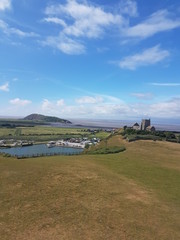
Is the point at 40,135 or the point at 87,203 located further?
the point at 40,135

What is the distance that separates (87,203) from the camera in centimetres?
1842

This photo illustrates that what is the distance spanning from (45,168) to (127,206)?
14.8 meters

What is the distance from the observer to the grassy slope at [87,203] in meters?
14.2

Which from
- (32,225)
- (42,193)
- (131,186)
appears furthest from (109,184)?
(32,225)

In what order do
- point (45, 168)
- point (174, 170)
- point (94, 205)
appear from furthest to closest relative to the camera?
point (174, 170), point (45, 168), point (94, 205)

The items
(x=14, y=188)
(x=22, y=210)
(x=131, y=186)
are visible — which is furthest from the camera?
(x=131, y=186)

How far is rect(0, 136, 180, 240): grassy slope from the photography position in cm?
1420

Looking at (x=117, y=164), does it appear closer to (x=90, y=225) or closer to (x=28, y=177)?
(x=28, y=177)

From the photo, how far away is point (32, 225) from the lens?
14.7m

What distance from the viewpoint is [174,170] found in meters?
31.8

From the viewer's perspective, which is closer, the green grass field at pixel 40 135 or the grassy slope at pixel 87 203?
the grassy slope at pixel 87 203

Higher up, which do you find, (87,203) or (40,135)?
(87,203)

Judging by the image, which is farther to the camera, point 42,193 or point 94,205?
point 42,193

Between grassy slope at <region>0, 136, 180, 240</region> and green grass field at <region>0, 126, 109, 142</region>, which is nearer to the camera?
grassy slope at <region>0, 136, 180, 240</region>
